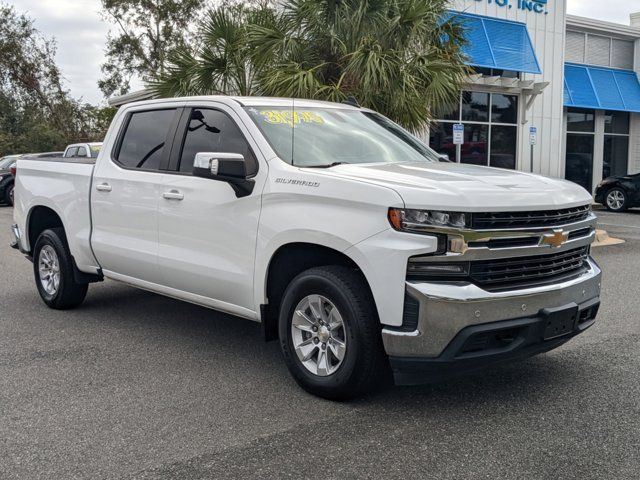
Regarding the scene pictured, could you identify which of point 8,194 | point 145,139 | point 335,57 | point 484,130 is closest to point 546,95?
point 484,130

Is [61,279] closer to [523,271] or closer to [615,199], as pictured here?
[523,271]

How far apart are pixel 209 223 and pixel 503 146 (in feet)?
63.0

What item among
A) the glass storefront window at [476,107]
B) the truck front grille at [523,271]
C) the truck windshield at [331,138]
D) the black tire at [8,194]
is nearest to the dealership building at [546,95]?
the glass storefront window at [476,107]

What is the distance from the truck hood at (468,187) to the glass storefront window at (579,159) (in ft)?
73.9

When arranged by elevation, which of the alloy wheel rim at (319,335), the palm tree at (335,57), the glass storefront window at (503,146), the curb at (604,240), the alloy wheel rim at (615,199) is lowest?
→ the curb at (604,240)

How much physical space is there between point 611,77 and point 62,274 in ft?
78.8

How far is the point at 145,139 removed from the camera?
5879 millimetres

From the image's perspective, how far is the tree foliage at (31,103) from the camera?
36.0m

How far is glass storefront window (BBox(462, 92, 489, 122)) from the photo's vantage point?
71.8ft

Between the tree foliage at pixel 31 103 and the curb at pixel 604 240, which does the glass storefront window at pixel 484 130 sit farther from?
the tree foliage at pixel 31 103

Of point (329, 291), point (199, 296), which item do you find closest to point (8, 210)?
point (199, 296)

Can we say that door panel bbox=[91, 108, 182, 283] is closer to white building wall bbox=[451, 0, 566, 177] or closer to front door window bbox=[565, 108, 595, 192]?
white building wall bbox=[451, 0, 566, 177]

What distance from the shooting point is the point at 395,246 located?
152 inches

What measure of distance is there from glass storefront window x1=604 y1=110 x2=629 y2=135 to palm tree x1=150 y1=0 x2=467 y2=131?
15184 mm
